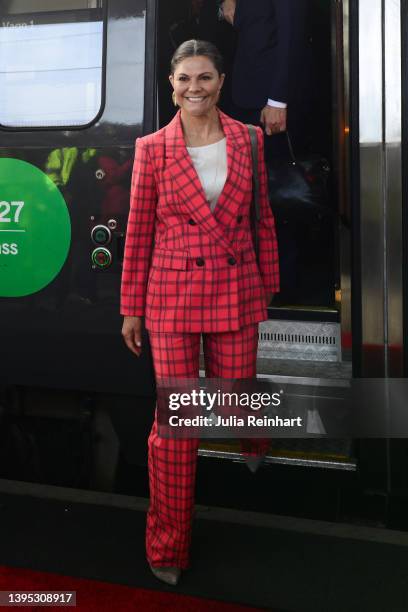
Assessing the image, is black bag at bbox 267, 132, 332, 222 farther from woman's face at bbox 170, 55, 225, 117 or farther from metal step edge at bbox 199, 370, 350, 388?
woman's face at bbox 170, 55, 225, 117

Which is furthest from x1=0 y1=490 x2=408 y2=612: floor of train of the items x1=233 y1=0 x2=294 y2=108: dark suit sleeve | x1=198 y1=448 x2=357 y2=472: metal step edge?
x1=233 y1=0 x2=294 y2=108: dark suit sleeve

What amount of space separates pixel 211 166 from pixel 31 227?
985 mm

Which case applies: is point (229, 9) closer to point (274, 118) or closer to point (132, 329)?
point (274, 118)

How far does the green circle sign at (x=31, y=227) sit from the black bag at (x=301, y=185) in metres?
0.90

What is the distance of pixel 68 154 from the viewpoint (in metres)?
2.93

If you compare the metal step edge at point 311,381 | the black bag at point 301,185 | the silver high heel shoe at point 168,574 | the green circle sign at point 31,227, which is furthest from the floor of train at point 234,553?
the black bag at point 301,185

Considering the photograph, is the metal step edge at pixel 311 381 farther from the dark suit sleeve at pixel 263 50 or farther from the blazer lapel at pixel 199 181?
the dark suit sleeve at pixel 263 50

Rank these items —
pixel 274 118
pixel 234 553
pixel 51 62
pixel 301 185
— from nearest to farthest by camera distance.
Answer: pixel 234 553
pixel 51 62
pixel 274 118
pixel 301 185

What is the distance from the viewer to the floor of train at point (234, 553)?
90.2 inches

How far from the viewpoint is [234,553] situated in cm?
253

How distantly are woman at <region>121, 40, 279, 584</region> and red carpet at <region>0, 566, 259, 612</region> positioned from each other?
3.2 inches

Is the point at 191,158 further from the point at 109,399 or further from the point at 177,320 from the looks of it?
the point at 109,399

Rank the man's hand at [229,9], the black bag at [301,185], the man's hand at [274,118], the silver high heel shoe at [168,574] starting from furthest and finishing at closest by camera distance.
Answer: the man's hand at [229,9] < the black bag at [301,185] < the man's hand at [274,118] < the silver high heel shoe at [168,574]

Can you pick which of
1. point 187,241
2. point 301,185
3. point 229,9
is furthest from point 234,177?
point 229,9
